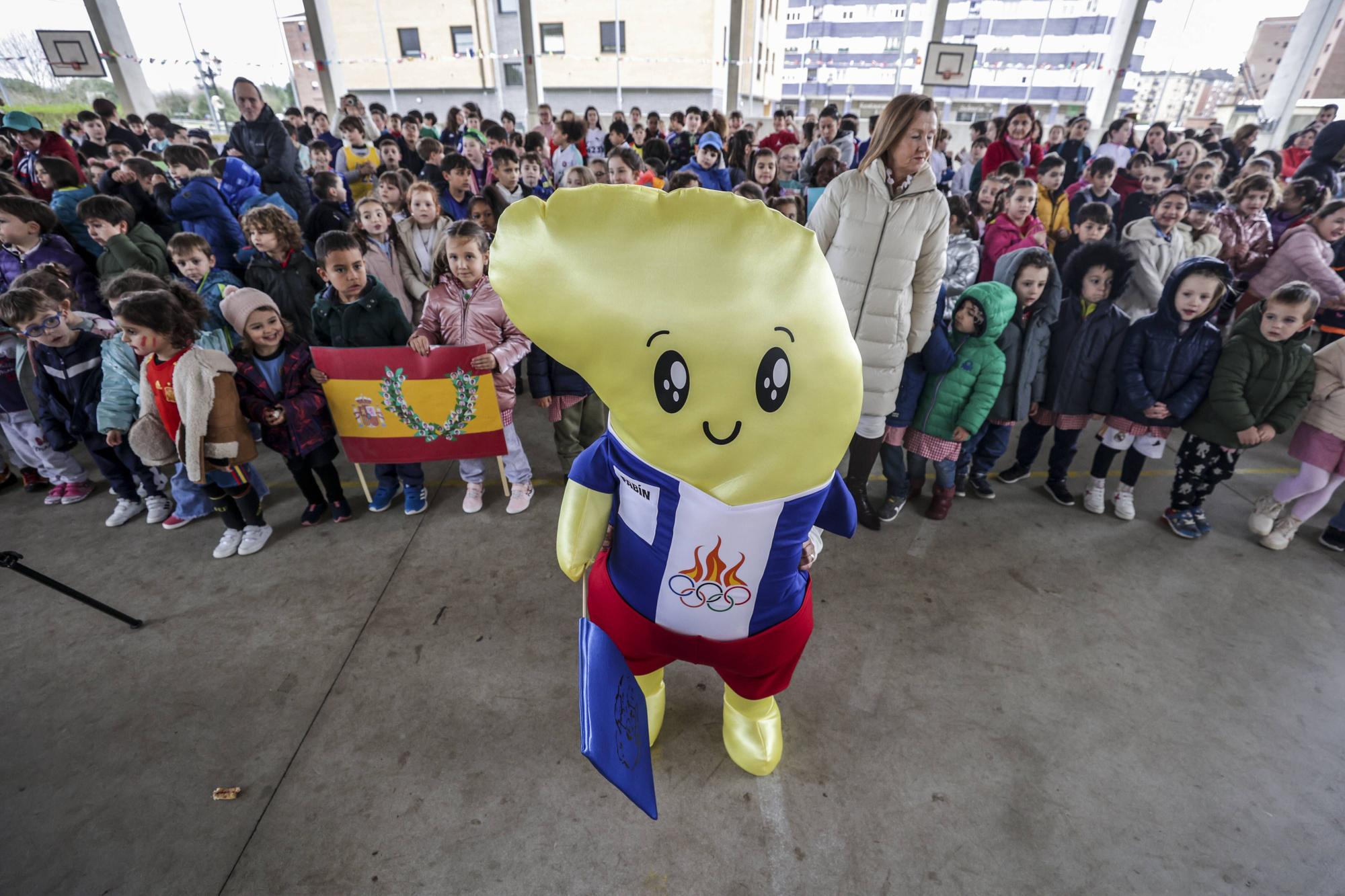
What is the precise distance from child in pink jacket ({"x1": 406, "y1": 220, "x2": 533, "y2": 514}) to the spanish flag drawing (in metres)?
0.07

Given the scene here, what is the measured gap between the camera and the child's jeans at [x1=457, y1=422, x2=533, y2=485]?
358 centimetres

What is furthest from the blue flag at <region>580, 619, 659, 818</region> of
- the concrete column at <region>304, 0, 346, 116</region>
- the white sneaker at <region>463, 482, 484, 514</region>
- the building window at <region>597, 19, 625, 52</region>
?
the building window at <region>597, 19, 625, 52</region>

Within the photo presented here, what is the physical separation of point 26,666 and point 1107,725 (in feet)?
14.7

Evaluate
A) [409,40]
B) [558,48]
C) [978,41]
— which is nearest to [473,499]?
[558,48]

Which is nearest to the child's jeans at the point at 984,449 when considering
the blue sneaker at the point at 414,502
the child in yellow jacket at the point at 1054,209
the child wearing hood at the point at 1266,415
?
the child wearing hood at the point at 1266,415

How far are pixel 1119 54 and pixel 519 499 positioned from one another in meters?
15.9

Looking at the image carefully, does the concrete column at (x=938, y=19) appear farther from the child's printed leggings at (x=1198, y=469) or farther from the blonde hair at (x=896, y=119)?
the blonde hair at (x=896, y=119)

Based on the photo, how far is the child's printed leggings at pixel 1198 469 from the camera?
3311 millimetres

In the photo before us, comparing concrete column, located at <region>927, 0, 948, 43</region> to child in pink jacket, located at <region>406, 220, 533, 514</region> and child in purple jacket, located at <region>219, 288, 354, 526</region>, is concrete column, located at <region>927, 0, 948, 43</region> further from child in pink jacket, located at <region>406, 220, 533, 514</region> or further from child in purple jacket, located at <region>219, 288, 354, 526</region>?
child in purple jacket, located at <region>219, 288, 354, 526</region>

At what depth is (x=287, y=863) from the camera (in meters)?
1.89

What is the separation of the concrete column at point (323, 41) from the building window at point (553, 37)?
12161 mm

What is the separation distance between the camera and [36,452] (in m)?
3.71

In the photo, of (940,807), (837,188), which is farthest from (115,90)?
(940,807)

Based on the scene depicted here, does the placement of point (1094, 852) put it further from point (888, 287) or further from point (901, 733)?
point (888, 287)
